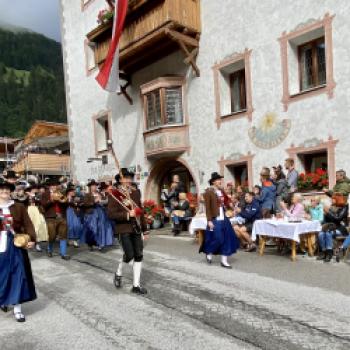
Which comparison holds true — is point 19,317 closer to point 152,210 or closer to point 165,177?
point 152,210

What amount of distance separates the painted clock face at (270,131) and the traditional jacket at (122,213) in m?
7.24

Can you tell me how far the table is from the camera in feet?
28.5

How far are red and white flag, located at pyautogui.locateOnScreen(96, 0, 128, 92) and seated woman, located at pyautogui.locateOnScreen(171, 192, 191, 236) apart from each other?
6.05 metres

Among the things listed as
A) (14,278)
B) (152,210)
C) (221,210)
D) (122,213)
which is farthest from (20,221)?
(152,210)

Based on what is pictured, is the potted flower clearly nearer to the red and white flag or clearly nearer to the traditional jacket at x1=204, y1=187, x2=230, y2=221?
the red and white flag

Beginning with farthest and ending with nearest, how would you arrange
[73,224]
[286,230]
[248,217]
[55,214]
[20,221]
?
[73,224] < [55,214] < [248,217] < [286,230] < [20,221]

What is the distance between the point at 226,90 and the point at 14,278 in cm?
1151

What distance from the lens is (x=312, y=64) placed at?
42.7 ft

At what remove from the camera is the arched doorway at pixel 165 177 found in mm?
18000

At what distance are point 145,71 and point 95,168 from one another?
6.32 meters

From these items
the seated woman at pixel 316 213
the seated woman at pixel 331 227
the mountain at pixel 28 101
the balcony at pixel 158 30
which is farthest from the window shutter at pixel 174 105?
the mountain at pixel 28 101

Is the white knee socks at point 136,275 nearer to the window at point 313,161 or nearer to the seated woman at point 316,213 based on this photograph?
the seated woman at point 316,213

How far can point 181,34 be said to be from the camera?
1541 cm

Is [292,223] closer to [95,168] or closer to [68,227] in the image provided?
[68,227]
